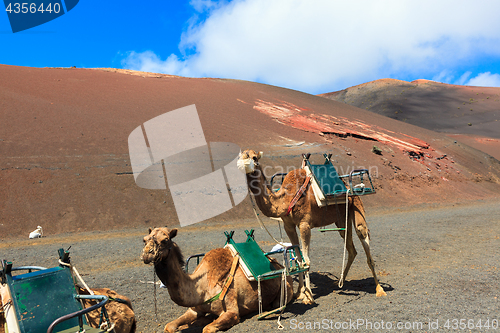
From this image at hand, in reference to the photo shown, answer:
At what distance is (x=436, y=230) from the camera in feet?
46.9

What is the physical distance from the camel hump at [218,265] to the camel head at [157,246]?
113 centimetres

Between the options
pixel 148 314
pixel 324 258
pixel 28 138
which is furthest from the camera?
pixel 28 138

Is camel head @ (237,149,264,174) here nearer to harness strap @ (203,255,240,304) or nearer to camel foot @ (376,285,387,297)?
harness strap @ (203,255,240,304)

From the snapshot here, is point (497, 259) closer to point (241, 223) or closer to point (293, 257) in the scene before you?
point (293, 257)

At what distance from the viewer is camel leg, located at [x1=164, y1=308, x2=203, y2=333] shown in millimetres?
4996

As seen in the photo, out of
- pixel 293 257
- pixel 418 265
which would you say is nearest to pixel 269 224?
pixel 418 265

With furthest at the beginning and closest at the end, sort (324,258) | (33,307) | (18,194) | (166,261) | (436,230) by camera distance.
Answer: (18,194) → (436,230) → (324,258) → (166,261) → (33,307)

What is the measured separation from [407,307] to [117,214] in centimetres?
1634

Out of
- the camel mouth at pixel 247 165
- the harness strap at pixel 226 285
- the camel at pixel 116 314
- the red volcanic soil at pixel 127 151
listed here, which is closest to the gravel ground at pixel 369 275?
the harness strap at pixel 226 285

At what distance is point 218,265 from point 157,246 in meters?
1.54

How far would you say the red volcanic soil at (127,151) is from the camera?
1820cm

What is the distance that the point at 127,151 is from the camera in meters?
24.1

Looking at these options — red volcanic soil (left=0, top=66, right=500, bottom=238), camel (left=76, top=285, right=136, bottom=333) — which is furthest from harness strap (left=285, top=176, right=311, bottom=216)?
red volcanic soil (left=0, top=66, right=500, bottom=238)

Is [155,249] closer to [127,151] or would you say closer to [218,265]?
[218,265]
